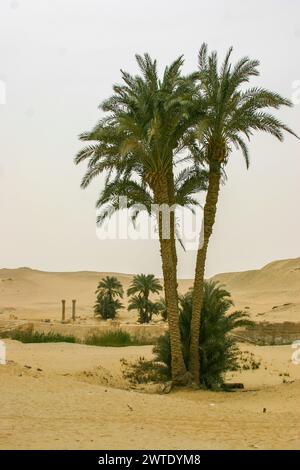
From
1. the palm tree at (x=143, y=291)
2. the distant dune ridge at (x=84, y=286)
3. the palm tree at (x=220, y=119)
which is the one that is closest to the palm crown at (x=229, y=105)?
the palm tree at (x=220, y=119)

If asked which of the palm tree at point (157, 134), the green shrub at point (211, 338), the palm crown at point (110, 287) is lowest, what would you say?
the green shrub at point (211, 338)

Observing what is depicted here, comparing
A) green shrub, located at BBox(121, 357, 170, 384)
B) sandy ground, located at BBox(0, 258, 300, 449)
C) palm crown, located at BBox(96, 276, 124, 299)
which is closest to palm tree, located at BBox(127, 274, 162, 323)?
palm crown, located at BBox(96, 276, 124, 299)

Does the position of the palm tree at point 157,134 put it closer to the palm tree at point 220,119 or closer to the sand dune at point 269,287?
the palm tree at point 220,119

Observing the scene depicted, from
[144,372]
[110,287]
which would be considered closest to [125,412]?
[144,372]

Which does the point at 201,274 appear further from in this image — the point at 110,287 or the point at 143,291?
the point at 110,287

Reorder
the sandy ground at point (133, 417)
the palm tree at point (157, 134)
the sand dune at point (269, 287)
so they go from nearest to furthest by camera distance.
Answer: the sandy ground at point (133, 417)
the palm tree at point (157, 134)
the sand dune at point (269, 287)

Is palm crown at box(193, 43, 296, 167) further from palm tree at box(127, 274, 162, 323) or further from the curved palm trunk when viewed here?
palm tree at box(127, 274, 162, 323)

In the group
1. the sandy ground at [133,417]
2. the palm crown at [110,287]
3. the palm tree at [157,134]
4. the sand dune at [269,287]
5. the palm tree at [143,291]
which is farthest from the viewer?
the sand dune at [269,287]

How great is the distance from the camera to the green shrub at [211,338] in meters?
17.4

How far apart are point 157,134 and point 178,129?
0.89 metres

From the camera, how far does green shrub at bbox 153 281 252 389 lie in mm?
17391

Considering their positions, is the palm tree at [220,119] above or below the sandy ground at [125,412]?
above

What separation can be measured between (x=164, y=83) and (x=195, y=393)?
27.5ft
